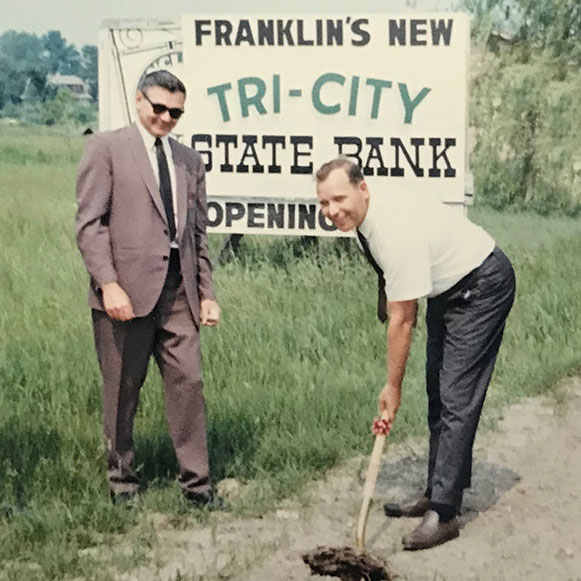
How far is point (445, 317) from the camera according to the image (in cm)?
502

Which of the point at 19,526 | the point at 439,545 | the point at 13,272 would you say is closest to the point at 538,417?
the point at 439,545

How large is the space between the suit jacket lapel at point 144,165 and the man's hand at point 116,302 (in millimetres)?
381

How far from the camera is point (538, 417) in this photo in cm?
703

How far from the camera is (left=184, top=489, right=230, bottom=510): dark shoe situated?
5316 mm

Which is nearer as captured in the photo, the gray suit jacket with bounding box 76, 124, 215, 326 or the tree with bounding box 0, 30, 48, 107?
the gray suit jacket with bounding box 76, 124, 215, 326

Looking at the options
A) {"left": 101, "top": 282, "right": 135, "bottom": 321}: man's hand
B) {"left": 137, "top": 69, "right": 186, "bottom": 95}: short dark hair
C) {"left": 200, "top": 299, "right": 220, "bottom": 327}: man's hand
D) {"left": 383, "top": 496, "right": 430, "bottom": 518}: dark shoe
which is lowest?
{"left": 383, "top": 496, "right": 430, "bottom": 518}: dark shoe

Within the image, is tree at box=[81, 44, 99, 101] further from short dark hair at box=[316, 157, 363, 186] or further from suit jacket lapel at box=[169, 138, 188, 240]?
short dark hair at box=[316, 157, 363, 186]

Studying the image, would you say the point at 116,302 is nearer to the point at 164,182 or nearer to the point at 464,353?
the point at 164,182

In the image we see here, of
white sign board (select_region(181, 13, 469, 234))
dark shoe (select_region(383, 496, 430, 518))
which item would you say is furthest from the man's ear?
white sign board (select_region(181, 13, 469, 234))

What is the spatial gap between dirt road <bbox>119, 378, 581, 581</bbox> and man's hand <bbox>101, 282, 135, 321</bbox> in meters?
0.97

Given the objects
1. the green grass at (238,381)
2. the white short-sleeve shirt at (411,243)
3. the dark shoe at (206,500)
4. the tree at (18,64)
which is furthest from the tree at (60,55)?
the white short-sleeve shirt at (411,243)

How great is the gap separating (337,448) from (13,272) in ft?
17.4

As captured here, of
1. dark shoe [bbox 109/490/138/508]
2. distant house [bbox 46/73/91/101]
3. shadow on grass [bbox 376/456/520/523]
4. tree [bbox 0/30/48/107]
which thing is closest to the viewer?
dark shoe [bbox 109/490/138/508]

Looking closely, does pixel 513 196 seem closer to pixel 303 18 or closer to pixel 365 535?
pixel 303 18
